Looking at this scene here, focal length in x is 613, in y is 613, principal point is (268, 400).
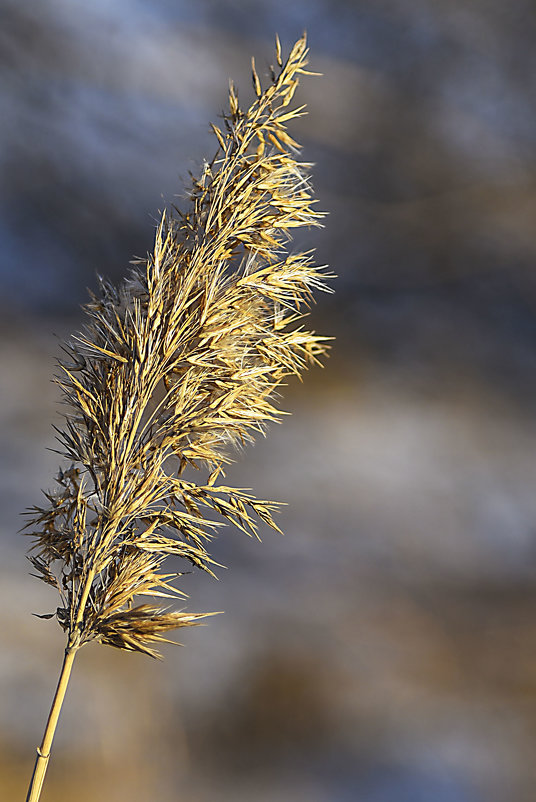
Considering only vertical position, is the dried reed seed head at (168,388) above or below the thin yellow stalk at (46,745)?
above

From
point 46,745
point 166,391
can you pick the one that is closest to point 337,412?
point 166,391

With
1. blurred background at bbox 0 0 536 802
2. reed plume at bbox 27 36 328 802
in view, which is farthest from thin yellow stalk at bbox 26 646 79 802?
blurred background at bbox 0 0 536 802

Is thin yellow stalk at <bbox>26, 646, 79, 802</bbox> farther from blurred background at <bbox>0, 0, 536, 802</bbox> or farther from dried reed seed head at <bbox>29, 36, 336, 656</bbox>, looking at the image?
blurred background at <bbox>0, 0, 536, 802</bbox>

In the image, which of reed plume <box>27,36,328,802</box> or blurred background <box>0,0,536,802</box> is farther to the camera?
blurred background <box>0,0,536,802</box>

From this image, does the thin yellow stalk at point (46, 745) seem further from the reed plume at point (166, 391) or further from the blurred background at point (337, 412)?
the blurred background at point (337, 412)

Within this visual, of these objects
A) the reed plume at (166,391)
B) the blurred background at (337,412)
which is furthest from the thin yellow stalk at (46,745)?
the blurred background at (337,412)

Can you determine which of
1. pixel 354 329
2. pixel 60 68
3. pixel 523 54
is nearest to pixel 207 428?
pixel 354 329
